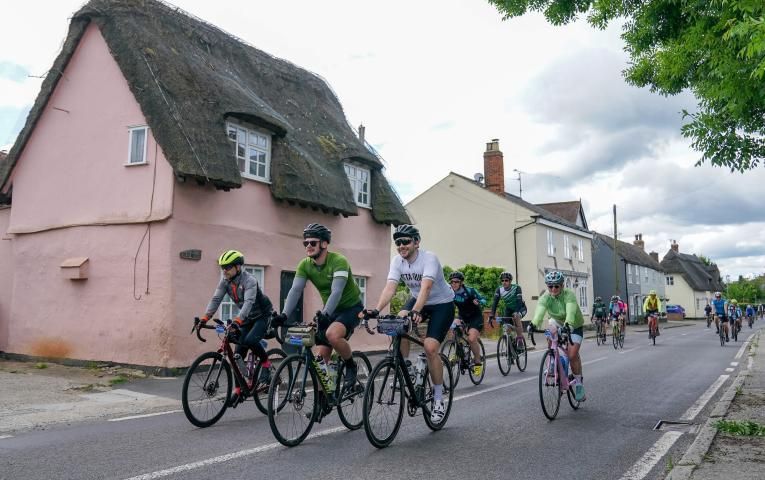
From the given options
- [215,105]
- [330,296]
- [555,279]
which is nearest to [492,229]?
[215,105]

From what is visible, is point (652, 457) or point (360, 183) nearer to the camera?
point (652, 457)

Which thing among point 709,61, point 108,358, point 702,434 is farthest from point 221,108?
point 702,434

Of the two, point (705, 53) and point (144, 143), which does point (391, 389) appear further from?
point (144, 143)

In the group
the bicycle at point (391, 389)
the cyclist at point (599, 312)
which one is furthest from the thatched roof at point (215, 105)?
the cyclist at point (599, 312)

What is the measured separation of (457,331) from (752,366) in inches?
286

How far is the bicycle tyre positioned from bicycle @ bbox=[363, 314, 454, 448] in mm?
2033

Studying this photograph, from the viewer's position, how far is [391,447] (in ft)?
19.3

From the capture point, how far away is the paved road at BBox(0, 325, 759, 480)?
5113 mm

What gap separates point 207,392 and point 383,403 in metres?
2.33

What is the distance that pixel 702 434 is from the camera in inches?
240

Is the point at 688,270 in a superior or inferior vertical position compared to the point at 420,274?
superior

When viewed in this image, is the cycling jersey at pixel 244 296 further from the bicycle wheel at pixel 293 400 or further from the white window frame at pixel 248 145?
the white window frame at pixel 248 145

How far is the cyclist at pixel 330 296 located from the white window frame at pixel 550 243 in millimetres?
31117

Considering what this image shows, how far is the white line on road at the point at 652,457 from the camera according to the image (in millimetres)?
5117
